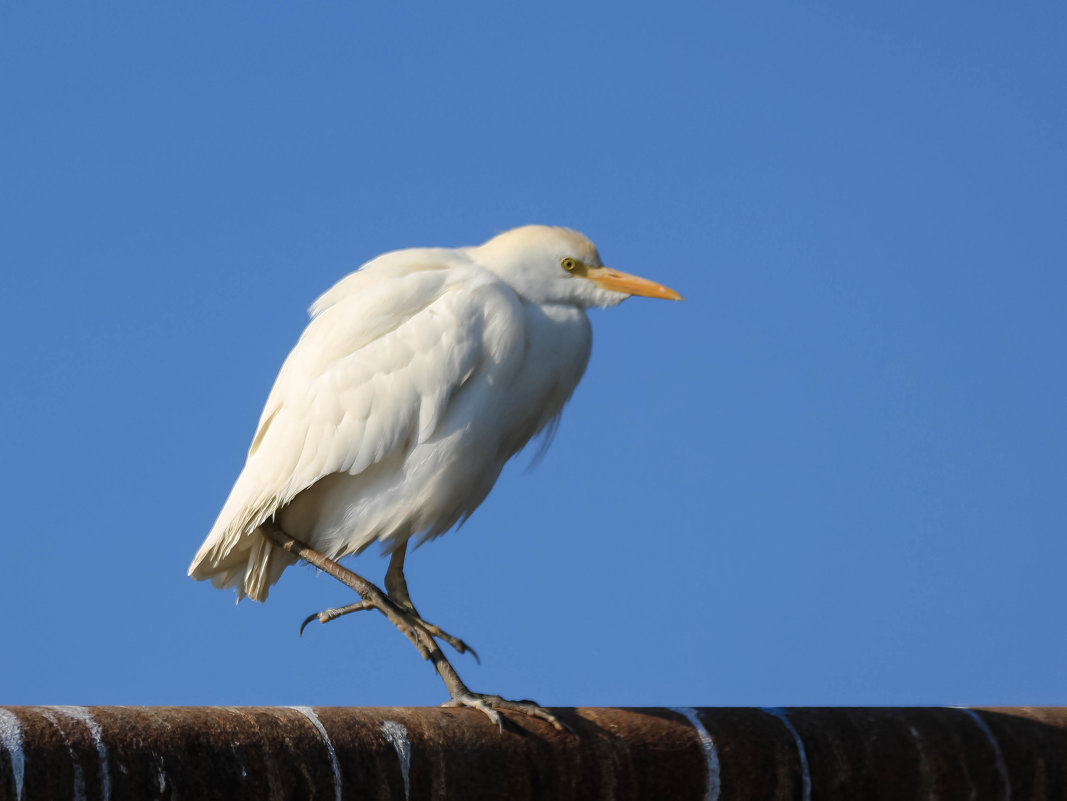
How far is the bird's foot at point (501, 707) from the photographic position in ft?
12.8

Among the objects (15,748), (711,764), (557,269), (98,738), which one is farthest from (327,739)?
(557,269)

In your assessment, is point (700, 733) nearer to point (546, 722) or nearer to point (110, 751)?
point (546, 722)

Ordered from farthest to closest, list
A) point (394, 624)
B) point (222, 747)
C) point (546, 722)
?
point (394, 624), point (546, 722), point (222, 747)

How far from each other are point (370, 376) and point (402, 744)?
1893 mm

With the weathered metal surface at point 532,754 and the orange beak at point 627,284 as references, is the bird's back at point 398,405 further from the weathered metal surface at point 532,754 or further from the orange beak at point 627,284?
the weathered metal surface at point 532,754

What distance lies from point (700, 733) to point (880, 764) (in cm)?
68

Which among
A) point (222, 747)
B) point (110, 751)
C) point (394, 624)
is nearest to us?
point (110, 751)

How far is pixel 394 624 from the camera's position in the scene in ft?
16.4

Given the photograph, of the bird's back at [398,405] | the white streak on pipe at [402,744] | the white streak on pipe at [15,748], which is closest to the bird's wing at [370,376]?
the bird's back at [398,405]

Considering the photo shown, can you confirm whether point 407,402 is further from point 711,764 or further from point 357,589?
point 711,764

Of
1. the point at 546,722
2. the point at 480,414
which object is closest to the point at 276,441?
the point at 480,414

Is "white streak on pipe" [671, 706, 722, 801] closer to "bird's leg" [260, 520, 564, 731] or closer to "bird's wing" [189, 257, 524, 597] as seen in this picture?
"bird's leg" [260, 520, 564, 731]

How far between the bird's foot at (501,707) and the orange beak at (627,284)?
1890 mm

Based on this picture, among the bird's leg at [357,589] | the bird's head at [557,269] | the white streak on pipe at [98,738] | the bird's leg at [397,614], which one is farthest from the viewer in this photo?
the bird's head at [557,269]
